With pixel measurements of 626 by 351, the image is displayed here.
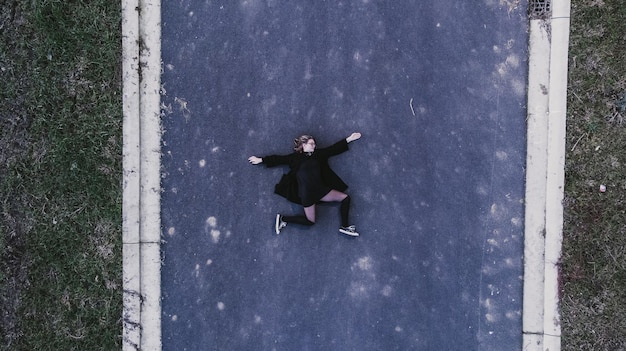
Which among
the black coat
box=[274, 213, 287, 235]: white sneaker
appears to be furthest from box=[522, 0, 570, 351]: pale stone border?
box=[274, 213, 287, 235]: white sneaker

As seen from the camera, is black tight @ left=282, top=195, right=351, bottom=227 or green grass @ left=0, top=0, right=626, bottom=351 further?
green grass @ left=0, top=0, right=626, bottom=351

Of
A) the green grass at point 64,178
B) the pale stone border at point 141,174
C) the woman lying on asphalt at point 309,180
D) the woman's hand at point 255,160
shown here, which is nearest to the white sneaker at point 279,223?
the woman lying on asphalt at point 309,180

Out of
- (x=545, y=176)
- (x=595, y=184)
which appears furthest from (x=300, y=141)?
(x=595, y=184)

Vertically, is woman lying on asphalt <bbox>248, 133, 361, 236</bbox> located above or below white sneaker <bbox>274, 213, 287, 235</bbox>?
above

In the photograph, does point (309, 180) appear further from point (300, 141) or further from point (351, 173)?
point (351, 173)

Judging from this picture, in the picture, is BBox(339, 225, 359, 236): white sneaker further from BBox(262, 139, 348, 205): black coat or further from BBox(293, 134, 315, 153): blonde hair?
BBox(293, 134, 315, 153): blonde hair

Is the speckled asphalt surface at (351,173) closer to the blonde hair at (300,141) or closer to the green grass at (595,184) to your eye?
the blonde hair at (300,141)
